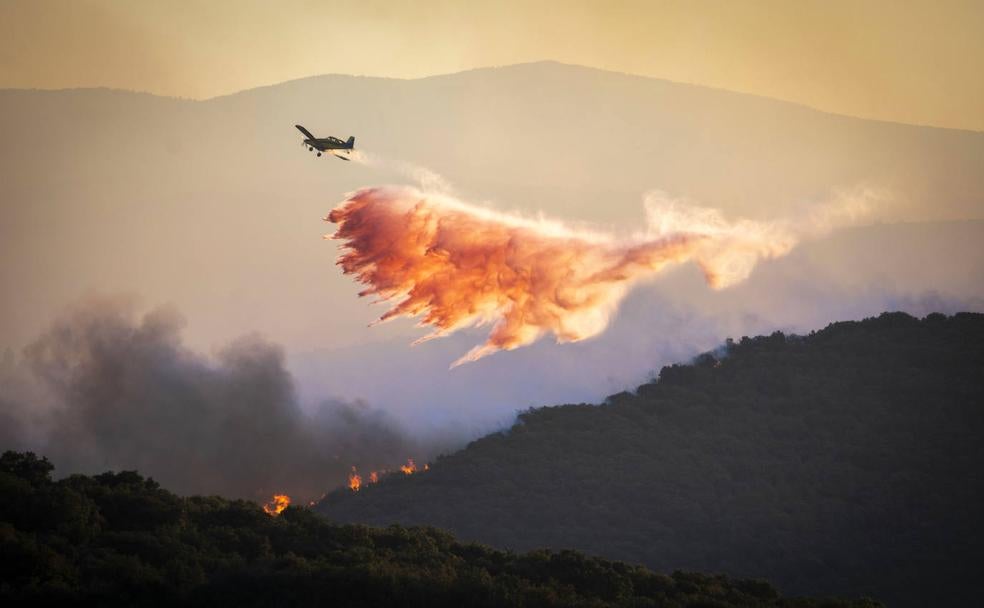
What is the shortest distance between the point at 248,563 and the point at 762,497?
102m

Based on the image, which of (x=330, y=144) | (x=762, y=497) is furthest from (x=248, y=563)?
(x=762, y=497)

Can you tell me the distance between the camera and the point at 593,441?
196 meters

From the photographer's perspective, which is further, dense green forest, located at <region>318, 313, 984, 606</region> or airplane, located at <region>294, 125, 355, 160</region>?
dense green forest, located at <region>318, 313, 984, 606</region>

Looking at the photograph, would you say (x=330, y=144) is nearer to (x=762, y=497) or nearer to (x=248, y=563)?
(x=248, y=563)

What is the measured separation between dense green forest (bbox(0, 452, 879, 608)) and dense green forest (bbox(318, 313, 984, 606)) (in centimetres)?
5945

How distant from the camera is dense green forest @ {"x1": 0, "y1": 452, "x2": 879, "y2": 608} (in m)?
74.0

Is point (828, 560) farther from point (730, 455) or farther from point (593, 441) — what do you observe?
point (593, 441)

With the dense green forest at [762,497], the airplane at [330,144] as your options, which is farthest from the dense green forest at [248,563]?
the dense green forest at [762,497]

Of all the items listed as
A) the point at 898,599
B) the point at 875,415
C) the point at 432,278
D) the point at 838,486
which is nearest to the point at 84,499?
the point at 432,278

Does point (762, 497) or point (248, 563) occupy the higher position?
point (762, 497)

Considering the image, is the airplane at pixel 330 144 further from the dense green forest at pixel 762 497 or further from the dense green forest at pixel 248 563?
the dense green forest at pixel 762 497

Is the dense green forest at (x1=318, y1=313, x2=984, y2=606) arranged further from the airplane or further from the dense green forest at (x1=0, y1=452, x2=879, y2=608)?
the airplane

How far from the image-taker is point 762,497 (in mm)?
172500

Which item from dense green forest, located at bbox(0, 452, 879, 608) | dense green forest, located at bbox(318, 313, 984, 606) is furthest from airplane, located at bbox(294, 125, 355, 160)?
dense green forest, located at bbox(318, 313, 984, 606)
